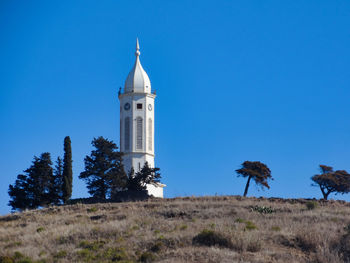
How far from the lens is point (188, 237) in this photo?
21.8 meters

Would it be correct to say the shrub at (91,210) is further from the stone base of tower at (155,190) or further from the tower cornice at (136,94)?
the tower cornice at (136,94)

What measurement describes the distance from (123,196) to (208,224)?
750 inches

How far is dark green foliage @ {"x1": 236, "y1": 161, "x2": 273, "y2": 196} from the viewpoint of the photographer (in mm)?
51469

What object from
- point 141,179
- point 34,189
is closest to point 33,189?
point 34,189

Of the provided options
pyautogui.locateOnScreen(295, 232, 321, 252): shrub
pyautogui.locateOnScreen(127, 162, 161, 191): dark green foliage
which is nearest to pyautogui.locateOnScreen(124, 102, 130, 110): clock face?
pyautogui.locateOnScreen(127, 162, 161, 191): dark green foliage

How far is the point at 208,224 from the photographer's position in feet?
82.3

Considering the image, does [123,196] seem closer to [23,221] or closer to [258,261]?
[23,221]

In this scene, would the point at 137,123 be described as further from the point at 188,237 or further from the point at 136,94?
the point at 188,237

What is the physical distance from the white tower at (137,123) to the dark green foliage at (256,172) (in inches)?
562

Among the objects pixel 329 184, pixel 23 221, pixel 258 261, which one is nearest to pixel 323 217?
pixel 258 261

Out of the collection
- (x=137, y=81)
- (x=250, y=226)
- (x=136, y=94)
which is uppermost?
(x=137, y=81)

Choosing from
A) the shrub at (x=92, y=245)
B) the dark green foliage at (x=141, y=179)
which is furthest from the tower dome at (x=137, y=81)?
the shrub at (x=92, y=245)

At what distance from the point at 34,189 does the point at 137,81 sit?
2451 cm

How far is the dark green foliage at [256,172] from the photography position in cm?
5147
